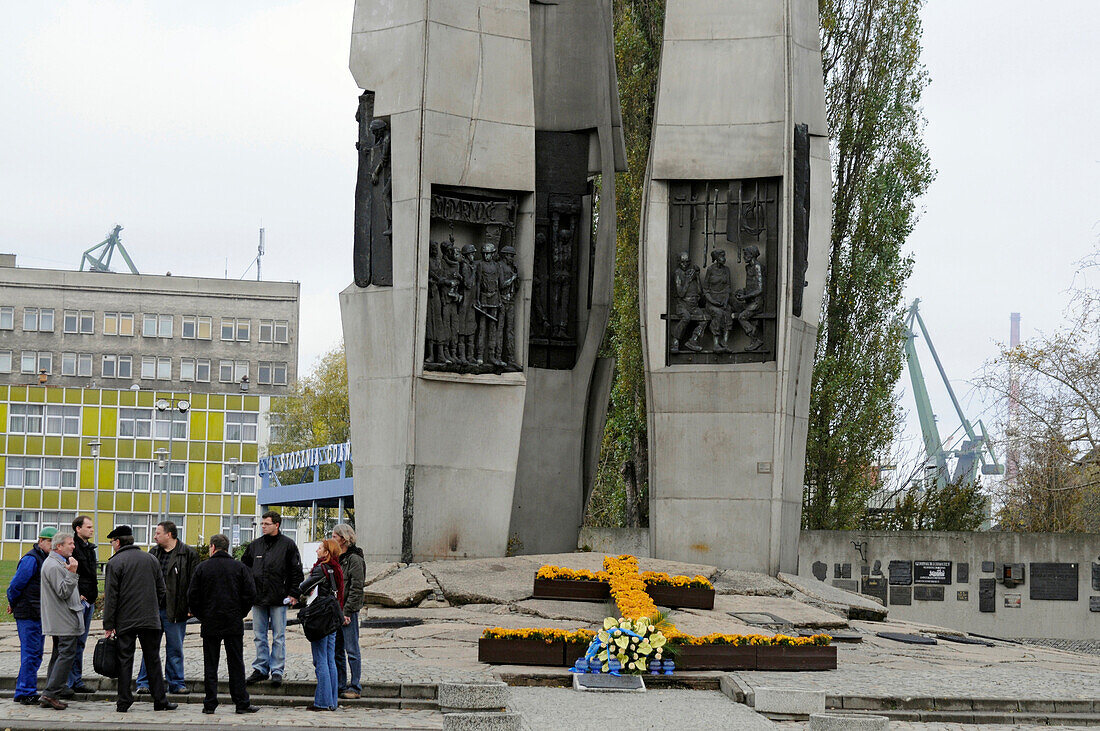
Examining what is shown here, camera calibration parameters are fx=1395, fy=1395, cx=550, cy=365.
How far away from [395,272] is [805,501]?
424 inches

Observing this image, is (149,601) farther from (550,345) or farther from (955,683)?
(550,345)

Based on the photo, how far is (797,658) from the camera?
40.9 ft

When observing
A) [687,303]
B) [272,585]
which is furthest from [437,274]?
[272,585]

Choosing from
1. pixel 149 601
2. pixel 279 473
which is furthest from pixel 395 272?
pixel 279 473

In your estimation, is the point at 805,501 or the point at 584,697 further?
the point at 805,501

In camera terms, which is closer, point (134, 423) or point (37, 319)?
point (134, 423)

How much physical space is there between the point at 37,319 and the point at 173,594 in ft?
194

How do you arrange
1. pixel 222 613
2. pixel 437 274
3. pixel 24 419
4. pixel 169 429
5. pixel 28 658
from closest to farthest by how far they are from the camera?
1. pixel 222 613
2. pixel 28 658
3. pixel 437 274
4. pixel 169 429
5. pixel 24 419

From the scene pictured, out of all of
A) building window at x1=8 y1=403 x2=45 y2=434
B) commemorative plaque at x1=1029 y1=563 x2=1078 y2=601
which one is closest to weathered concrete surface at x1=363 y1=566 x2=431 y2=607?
commemorative plaque at x1=1029 y1=563 x2=1078 y2=601

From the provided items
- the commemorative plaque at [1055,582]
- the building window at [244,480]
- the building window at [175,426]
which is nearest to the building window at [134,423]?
the building window at [175,426]

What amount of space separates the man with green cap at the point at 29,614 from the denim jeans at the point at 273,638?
5.25ft

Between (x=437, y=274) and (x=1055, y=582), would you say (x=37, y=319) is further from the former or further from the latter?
(x=1055, y=582)

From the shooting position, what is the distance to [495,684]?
9.64 metres

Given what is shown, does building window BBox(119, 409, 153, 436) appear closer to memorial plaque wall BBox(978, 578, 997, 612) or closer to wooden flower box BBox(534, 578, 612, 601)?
memorial plaque wall BBox(978, 578, 997, 612)
